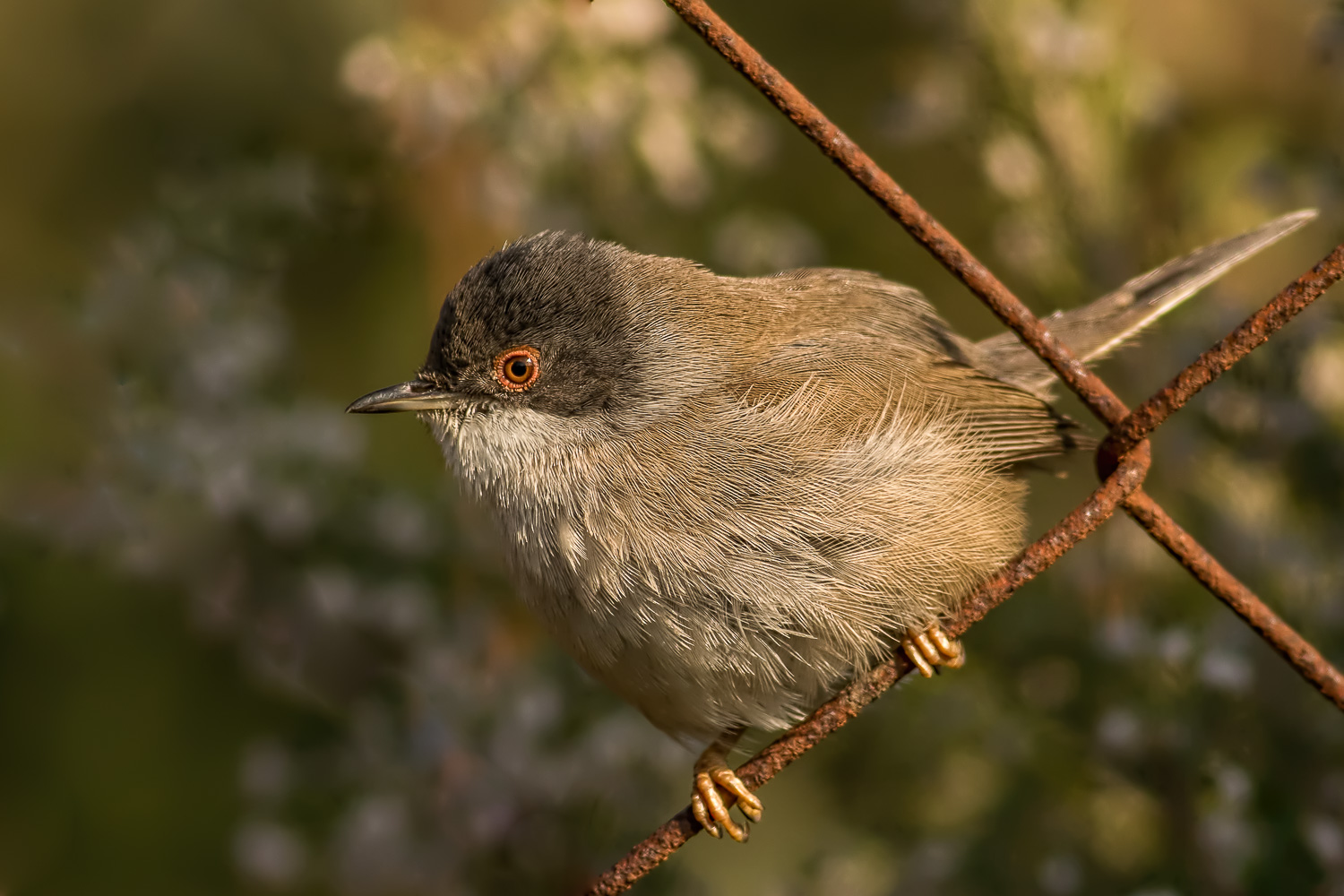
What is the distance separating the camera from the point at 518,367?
2.69 meters

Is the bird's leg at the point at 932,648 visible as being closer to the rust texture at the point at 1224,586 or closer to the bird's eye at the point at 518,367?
the rust texture at the point at 1224,586

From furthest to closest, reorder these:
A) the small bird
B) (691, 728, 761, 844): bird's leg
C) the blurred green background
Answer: the blurred green background → (691, 728, 761, 844): bird's leg → the small bird

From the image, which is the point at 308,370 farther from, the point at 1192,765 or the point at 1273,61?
the point at 1273,61

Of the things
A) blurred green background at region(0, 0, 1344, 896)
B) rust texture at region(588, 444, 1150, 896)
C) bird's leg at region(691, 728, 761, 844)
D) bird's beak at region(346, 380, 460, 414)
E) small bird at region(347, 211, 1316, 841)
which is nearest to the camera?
rust texture at region(588, 444, 1150, 896)

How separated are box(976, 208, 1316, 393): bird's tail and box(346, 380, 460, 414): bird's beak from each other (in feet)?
3.97

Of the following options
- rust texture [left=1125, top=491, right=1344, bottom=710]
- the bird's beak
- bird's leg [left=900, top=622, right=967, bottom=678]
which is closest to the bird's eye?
the bird's beak

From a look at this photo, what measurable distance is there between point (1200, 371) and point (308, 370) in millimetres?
3358

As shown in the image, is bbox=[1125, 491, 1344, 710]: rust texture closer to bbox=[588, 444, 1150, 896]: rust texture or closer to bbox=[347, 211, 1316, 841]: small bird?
bbox=[588, 444, 1150, 896]: rust texture

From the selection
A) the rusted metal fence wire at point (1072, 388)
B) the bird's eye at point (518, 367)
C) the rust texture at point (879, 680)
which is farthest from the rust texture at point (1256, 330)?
the bird's eye at point (518, 367)

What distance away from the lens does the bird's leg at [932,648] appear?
90.1 inches

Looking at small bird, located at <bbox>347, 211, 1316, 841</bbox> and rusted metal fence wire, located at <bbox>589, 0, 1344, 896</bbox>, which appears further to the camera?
small bird, located at <bbox>347, 211, 1316, 841</bbox>

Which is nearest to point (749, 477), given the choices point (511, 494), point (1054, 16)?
point (511, 494)

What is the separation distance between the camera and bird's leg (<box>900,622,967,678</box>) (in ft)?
7.51

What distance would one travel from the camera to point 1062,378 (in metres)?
1.84
